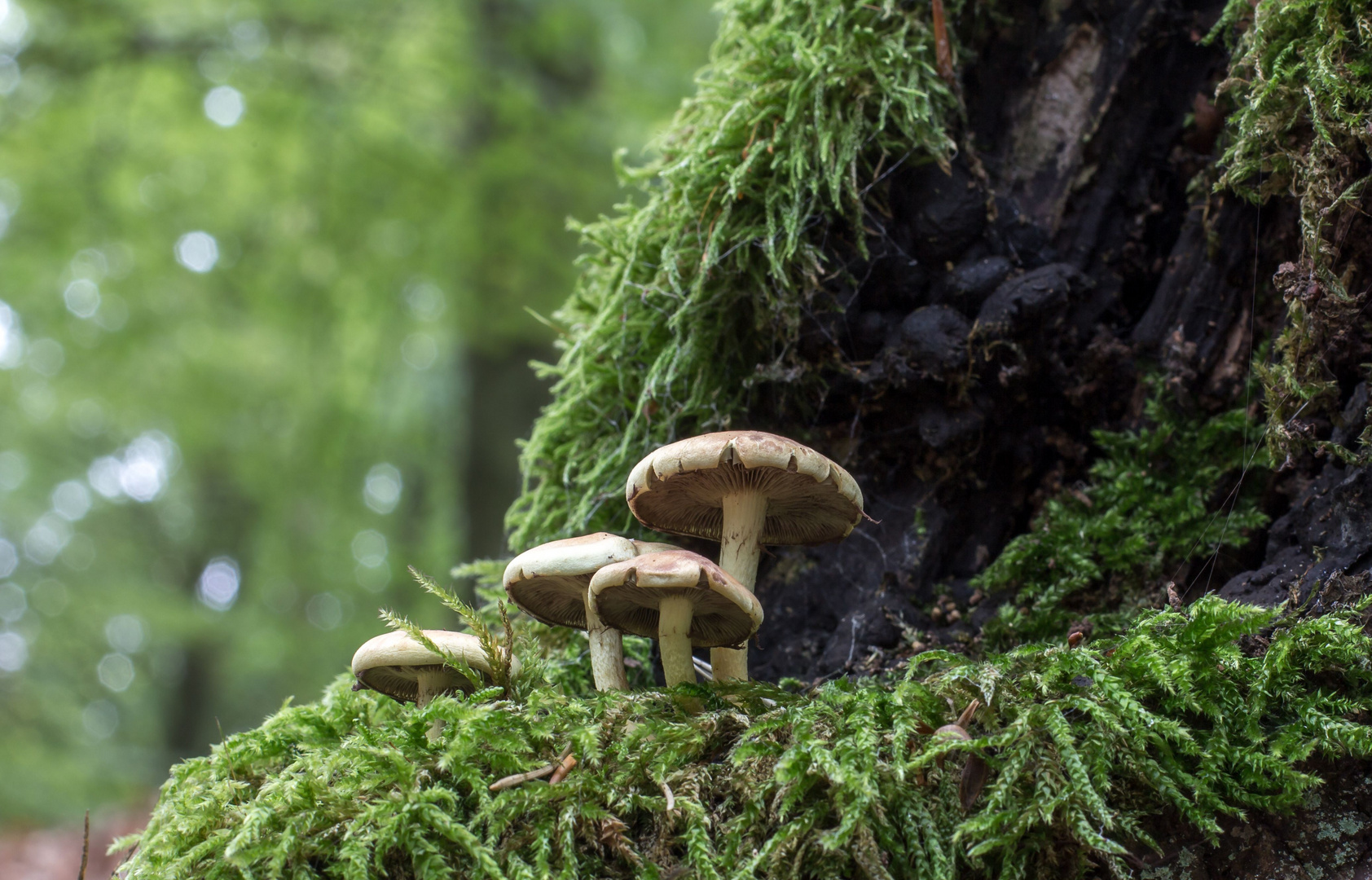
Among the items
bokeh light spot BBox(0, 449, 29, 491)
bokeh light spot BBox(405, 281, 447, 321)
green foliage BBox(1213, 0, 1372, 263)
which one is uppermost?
bokeh light spot BBox(405, 281, 447, 321)

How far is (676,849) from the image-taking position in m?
1.43

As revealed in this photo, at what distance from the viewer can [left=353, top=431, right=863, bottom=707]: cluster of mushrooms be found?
1753 millimetres

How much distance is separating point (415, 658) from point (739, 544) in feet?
2.60

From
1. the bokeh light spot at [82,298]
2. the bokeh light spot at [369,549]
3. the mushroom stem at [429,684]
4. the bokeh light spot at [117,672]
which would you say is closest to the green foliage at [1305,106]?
the mushroom stem at [429,684]

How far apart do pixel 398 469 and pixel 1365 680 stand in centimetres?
1248

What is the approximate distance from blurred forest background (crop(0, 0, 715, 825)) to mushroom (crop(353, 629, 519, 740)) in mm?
4276

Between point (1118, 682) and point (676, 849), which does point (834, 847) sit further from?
point (1118, 682)

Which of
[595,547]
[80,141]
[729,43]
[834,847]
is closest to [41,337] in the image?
[80,141]

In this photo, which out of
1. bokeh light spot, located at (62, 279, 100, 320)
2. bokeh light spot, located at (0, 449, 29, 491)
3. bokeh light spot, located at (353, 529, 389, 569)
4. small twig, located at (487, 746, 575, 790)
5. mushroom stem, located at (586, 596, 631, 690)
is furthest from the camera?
bokeh light spot, located at (353, 529, 389, 569)

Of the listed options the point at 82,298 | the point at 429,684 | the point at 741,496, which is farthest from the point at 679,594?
the point at 82,298

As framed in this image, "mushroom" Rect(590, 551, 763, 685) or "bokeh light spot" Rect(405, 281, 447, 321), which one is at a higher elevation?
"bokeh light spot" Rect(405, 281, 447, 321)

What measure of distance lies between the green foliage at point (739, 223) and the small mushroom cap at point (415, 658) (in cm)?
70

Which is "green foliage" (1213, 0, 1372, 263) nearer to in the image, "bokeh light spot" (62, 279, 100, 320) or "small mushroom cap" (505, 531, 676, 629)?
"small mushroom cap" (505, 531, 676, 629)

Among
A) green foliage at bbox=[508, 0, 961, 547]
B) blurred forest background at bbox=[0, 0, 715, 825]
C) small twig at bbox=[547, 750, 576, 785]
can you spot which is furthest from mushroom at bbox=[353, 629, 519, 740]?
blurred forest background at bbox=[0, 0, 715, 825]
